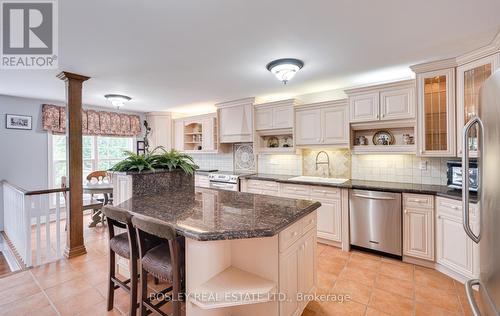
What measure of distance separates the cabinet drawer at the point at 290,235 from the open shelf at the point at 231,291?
264 millimetres

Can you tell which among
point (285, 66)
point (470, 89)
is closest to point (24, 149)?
point (285, 66)

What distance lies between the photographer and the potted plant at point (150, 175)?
95.6 inches

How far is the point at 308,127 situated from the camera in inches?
151

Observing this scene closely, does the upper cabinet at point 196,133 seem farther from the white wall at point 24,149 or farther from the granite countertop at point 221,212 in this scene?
the granite countertop at point 221,212

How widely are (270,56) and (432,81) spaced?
198 cm

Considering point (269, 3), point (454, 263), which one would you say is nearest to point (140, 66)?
point (269, 3)

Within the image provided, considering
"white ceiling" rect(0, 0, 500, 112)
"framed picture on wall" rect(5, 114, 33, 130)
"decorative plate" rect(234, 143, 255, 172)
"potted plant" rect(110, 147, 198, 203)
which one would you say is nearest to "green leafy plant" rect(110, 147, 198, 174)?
"potted plant" rect(110, 147, 198, 203)

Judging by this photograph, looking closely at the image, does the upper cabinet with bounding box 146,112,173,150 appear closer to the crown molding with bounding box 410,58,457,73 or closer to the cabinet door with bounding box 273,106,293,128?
the cabinet door with bounding box 273,106,293,128

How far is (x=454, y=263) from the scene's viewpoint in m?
2.45

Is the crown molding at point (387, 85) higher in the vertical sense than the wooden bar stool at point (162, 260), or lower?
higher

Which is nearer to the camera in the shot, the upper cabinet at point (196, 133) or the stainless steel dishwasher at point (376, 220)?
the stainless steel dishwasher at point (376, 220)

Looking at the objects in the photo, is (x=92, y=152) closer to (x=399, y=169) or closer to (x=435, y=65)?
(x=399, y=169)

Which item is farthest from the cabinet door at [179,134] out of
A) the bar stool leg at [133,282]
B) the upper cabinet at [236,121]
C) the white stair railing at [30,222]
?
the bar stool leg at [133,282]

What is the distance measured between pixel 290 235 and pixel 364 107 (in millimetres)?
2430
